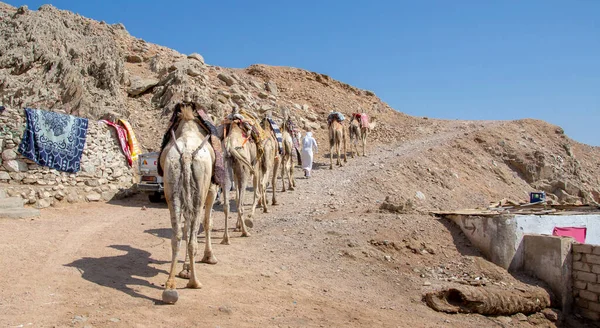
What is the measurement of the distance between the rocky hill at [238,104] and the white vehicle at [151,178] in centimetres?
445

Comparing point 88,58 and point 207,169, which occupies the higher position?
point 88,58

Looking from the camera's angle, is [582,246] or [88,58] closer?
[582,246]

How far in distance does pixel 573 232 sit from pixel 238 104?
1821 cm

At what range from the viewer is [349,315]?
678 centimetres

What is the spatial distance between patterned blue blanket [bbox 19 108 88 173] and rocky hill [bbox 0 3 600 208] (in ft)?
14.7

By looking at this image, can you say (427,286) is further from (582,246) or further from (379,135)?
(379,135)

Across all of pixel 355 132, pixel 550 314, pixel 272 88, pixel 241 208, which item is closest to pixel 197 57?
pixel 272 88

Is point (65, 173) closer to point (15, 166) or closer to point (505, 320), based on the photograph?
point (15, 166)

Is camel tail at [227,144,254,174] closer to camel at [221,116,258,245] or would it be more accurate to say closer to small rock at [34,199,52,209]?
camel at [221,116,258,245]

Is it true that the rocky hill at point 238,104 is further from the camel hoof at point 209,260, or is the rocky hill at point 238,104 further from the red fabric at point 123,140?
the camel hoof at point 209,260

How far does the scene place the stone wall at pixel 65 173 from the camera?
13.4 m

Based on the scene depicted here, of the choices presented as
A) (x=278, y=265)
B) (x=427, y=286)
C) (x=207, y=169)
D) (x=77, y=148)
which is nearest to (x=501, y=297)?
(x=427, y=286)

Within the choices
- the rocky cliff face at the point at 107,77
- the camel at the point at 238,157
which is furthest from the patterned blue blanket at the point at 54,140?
the camel at the point at 238,157

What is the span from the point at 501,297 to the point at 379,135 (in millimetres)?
22593
